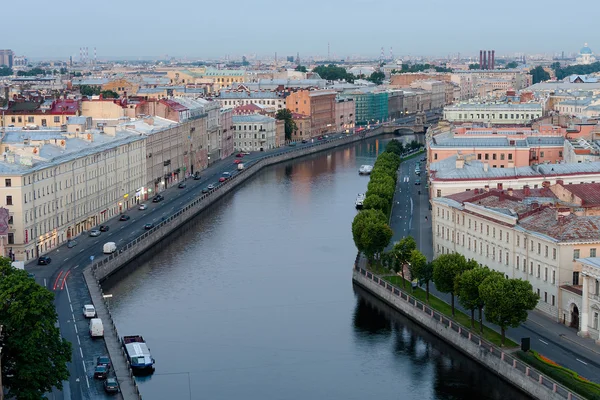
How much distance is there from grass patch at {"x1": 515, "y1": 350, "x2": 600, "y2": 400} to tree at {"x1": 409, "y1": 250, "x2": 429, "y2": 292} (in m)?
6.64

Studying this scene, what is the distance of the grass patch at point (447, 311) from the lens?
28.3m

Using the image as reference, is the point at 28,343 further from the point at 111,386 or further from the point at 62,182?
the point at 62,182

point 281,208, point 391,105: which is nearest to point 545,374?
point 281,208

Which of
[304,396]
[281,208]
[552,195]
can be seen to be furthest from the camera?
[281,208]

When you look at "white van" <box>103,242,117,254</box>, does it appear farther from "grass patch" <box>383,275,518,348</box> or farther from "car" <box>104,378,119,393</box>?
"car" <box>104,378,119,393</box>

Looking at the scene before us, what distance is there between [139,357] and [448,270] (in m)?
8.49

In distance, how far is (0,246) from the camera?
3438 centimetres

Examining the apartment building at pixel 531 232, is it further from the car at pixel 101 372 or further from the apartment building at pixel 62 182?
the apartment building at pixel 62 182

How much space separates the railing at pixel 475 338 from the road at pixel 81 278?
8649 millimetres

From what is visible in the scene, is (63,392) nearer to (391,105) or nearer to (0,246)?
(0,246)

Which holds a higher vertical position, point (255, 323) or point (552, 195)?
point (552, 195)

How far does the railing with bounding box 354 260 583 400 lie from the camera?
2438 centimetres

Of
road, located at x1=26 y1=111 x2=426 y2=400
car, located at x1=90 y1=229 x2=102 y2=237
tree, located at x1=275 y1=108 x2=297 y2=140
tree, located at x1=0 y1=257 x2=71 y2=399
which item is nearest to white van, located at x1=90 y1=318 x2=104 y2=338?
road, located at x1=26 y1=111 x2=426 y2=400

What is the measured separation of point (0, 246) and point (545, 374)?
1693 centimetres
